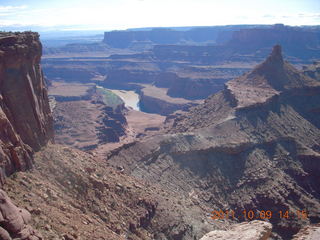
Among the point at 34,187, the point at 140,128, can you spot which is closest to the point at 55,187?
the point at 34,187

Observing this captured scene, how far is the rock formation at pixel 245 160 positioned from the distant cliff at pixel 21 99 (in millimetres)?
16834

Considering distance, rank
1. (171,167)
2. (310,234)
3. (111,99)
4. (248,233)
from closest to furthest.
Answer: (248,233)
(310,234)
(171,167)
(111,99)

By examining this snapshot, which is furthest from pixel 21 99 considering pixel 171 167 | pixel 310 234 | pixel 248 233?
pixel 310 234

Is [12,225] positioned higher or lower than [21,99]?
lower

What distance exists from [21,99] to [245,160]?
117ft

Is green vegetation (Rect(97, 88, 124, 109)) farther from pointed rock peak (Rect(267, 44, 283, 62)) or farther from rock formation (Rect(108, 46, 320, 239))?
rock formation (Rect(108, 46, 320, 239))

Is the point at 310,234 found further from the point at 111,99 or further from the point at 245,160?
the point at 111,99

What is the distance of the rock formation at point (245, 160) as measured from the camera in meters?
51.3

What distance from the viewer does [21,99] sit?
34.9 meters

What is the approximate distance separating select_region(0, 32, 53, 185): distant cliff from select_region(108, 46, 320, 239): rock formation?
55.2 ft

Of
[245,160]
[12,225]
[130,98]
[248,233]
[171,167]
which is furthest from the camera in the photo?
[130,98]

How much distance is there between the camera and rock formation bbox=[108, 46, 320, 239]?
51312mm

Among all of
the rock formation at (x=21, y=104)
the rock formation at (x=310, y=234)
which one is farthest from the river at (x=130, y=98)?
the rock formation at (x=310, y=234)

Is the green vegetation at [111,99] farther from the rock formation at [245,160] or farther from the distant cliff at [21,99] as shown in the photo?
the distant cliff at [21,99]
